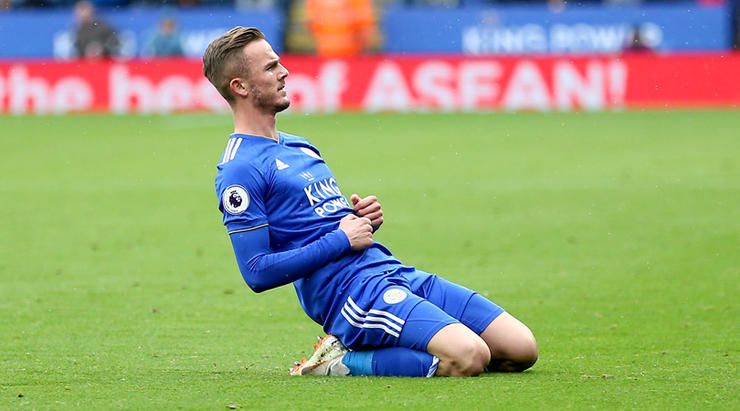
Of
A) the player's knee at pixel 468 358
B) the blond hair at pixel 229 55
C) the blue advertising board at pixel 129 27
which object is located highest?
the blond hair at pixel 229 55

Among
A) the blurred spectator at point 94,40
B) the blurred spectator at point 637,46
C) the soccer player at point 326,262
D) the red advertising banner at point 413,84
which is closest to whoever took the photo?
the soccer player at point 326,262

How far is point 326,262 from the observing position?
23.0 ft

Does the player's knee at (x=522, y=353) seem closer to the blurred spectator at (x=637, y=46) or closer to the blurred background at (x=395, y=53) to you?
the blurred background at (x=395, y=53)

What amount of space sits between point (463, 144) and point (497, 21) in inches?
503

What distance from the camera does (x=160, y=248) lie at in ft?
43.0

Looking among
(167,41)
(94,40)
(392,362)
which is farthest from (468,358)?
(94,40)

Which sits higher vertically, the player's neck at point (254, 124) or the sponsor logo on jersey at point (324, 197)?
the player's neck at point (254, 124)

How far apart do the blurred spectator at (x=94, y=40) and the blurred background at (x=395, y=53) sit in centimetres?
3

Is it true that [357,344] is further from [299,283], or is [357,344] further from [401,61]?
[401,61]

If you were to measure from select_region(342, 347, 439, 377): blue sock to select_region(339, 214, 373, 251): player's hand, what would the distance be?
52 centimetres

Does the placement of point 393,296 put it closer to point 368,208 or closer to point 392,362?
point 392,362

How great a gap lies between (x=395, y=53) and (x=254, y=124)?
97.7ft

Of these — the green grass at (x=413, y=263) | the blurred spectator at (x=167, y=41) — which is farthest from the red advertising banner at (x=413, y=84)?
the green grass at (x=413, y=263)

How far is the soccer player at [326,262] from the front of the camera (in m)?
6.92
